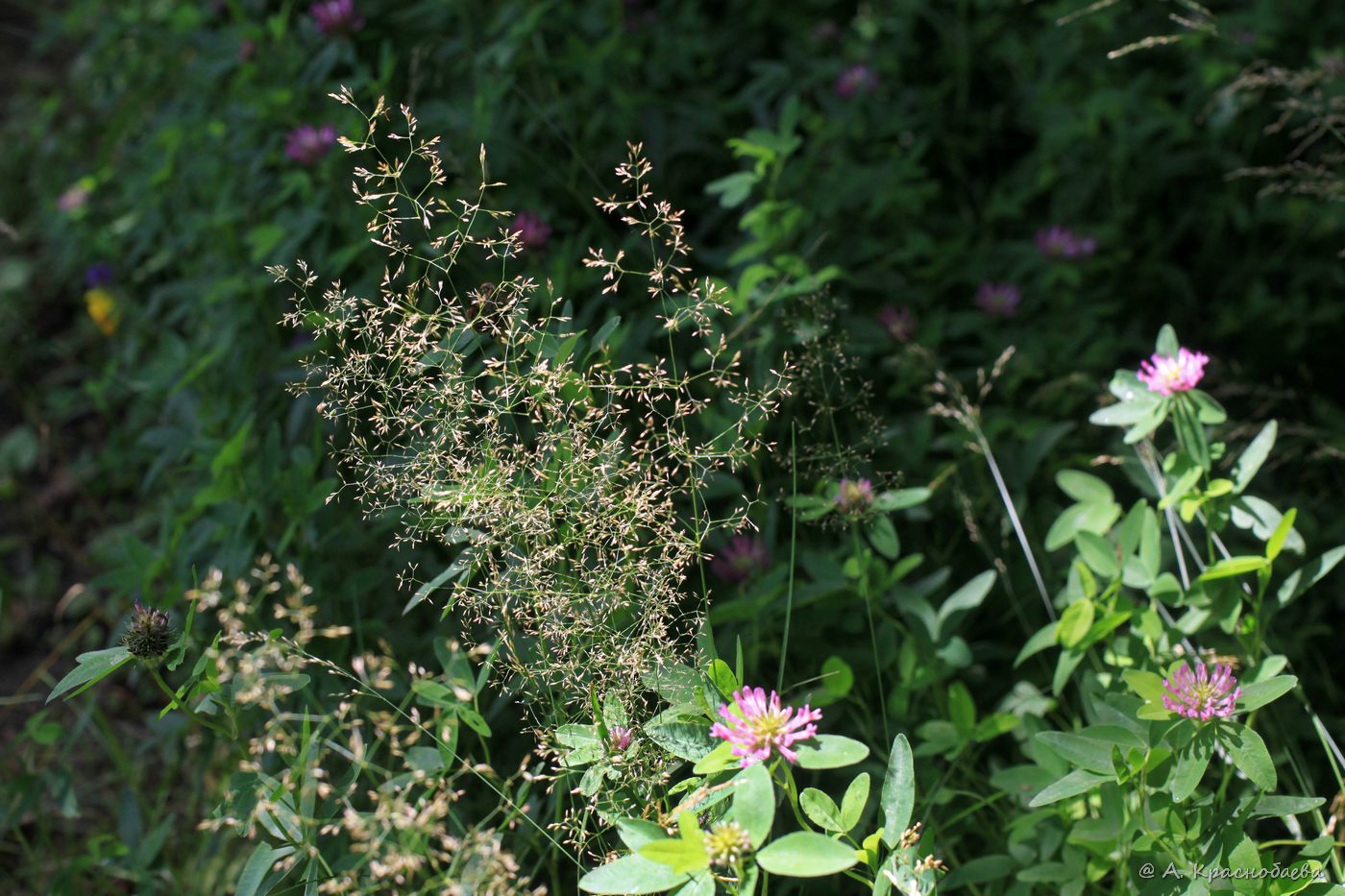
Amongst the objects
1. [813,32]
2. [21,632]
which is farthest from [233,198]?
[813,32]

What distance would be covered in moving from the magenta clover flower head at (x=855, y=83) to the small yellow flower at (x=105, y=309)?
70.4 inches

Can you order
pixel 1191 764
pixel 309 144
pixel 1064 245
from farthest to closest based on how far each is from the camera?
1. pixel 1064 245
2. pixel 309 144
3. pixel 1191 764

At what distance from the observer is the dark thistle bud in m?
1.21

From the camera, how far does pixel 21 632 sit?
2.64m

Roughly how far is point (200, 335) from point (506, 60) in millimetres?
846

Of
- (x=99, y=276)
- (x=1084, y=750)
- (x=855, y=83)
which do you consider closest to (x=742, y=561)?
(x=1084, y=750)

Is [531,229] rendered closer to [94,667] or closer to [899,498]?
[899,498]

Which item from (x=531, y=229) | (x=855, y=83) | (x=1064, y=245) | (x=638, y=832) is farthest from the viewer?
(x=855, y=83)

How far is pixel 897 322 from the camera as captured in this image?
6.83 feet

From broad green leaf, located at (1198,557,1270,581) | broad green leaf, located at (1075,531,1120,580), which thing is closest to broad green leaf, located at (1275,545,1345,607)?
broad green leaf, located at (1198,557,1270,581)

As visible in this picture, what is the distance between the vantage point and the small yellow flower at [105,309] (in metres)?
2.83

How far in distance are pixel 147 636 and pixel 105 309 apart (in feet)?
6.43

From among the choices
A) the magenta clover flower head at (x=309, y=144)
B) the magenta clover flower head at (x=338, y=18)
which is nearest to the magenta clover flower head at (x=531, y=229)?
the magenta clover flower head at (x=309, y=144)

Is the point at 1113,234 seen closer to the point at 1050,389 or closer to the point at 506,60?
the point at 1050,389
